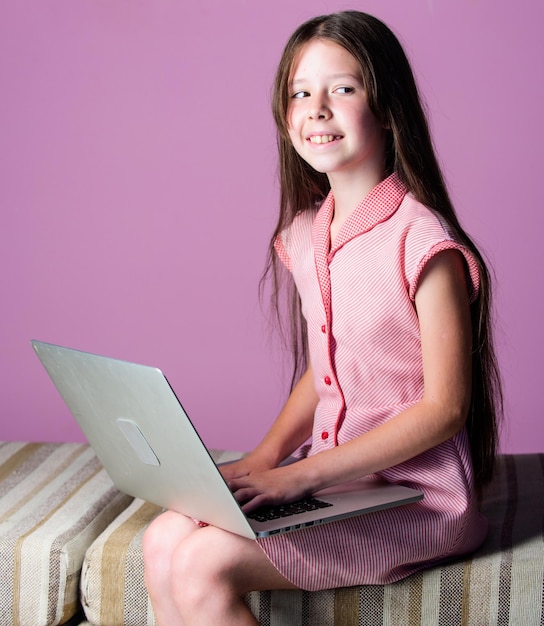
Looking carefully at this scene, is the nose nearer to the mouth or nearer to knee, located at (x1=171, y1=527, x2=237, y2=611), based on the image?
the mouth

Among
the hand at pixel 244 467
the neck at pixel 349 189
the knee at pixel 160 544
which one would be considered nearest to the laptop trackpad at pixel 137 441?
the knee at pixel 160 544

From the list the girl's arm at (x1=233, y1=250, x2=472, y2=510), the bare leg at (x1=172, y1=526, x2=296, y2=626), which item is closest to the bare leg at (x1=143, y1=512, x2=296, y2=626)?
the bare leg at (x1=172, y1=526, x2=296, y2=626)

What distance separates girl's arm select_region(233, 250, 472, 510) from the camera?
5.13 ft

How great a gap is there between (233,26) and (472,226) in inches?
31.3

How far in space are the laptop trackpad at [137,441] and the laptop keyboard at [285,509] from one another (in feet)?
0.52

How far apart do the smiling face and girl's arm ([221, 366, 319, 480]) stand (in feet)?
1.30

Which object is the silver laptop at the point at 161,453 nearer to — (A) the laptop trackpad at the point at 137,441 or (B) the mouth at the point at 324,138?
(A) the laptop trackpad at the point at 137,441

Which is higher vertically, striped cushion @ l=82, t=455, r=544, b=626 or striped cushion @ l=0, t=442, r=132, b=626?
striped cushion @ l=0, t=442, r=132, b=626

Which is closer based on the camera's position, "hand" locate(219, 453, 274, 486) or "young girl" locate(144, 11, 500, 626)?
"young girl" locate(144, 11, 500, 626)

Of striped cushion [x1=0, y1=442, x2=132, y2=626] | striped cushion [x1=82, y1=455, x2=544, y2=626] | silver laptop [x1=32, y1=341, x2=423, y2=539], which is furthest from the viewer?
striped cushion [x1=0, y1=442, x2=132, y2=626]

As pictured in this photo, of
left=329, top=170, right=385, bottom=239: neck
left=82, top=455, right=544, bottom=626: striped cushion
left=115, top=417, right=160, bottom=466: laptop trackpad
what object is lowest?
left=82, top=455, right=544, bottom=626: striped cushion

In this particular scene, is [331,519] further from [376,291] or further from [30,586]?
[30,586]

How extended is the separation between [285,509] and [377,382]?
28 centimetres

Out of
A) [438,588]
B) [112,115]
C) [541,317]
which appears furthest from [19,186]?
[438,588]
